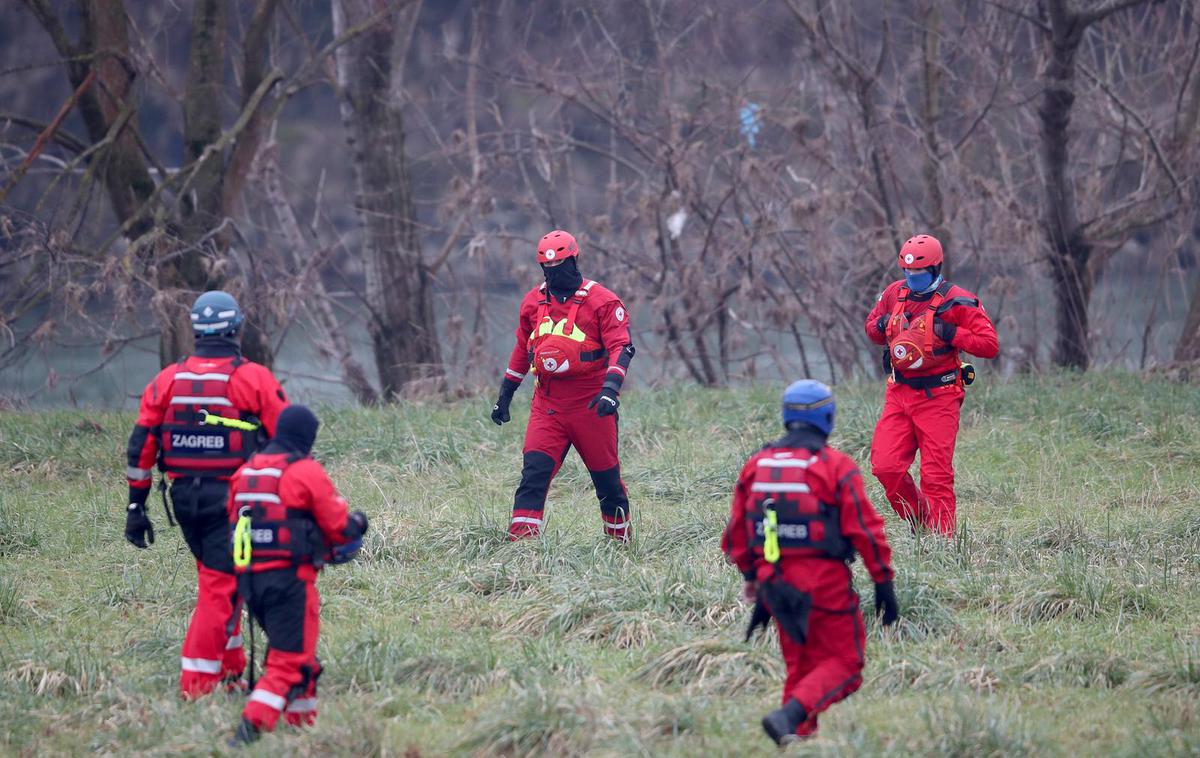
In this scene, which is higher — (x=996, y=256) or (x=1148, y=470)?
(x=996, y=256)

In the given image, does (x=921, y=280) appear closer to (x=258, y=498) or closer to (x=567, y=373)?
(x=567, y=373)

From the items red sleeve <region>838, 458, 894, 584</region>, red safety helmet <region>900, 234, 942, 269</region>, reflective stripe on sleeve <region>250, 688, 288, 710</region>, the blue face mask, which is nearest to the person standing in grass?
red sleeve <region>838, 458, 894, 584</region>

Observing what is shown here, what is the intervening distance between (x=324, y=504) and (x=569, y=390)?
280cm

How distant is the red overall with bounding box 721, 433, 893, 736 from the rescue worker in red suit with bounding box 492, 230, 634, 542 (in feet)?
9.14

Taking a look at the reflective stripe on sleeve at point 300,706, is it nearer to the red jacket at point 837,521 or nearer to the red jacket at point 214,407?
the red jacket at point 214,407

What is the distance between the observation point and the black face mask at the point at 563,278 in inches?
297

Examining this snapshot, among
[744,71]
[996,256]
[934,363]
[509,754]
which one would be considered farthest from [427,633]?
[744,71]

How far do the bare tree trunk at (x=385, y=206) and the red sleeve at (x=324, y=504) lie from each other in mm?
10753

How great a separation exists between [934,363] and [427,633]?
3329 mm

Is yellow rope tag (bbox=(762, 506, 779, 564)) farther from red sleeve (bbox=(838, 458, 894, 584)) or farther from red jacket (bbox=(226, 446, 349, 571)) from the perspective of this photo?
red jacket (bbox=(226, 446, 349, 571))

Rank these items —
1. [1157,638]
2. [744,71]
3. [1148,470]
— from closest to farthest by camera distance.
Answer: [1157,638], [1148,470], [744,71]

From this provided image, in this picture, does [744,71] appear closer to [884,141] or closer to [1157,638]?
[884,141]

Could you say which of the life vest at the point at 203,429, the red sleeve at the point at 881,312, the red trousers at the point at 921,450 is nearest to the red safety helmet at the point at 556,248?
the red sleeve at the point at 881,312

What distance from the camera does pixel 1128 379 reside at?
41.5ft
